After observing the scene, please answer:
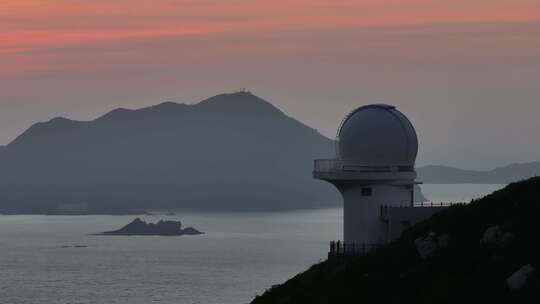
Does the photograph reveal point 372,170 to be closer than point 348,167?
Yes

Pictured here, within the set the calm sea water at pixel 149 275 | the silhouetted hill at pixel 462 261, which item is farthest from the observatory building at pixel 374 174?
the calm sea water at pixel 149 275

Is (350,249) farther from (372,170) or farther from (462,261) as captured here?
(462,261)

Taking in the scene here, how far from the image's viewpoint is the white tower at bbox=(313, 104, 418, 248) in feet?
135

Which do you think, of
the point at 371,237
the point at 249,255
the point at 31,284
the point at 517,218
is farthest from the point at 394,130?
the point at 249,255

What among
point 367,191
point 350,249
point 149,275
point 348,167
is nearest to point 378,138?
point 348,167

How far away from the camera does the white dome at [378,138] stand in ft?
137

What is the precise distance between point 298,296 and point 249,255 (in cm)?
14847

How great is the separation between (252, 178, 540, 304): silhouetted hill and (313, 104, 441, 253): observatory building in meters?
5.16

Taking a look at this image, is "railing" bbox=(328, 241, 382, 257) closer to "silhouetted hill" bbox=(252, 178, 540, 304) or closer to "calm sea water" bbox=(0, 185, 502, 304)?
"silhouetted hill" bbox=(252, 178, 540, 304)

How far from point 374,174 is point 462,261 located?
10.8 m

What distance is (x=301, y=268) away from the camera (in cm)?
14975

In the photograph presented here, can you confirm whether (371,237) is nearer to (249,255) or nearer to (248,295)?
(248,295)

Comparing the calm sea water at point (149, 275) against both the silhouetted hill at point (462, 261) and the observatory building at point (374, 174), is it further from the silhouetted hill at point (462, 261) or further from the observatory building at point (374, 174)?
the silhouetted hill at point (462, 261)

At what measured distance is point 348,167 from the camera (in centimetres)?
4209
